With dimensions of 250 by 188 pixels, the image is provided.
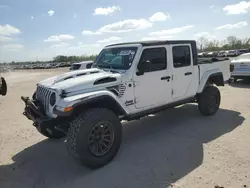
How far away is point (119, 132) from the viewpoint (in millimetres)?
4117

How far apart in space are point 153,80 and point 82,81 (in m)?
1.49

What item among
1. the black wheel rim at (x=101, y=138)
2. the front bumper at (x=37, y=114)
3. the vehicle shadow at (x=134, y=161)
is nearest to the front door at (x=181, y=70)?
the vehicle shadow at (x=134, y=161)

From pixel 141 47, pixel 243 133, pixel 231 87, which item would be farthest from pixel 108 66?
pixel 231 87

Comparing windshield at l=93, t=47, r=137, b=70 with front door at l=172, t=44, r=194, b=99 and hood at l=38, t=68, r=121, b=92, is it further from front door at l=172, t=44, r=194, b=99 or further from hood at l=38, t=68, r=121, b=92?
front door at l=172, t=44, r=194, b=99

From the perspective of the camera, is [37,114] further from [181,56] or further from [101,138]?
[181,56]

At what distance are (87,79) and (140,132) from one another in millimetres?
2051

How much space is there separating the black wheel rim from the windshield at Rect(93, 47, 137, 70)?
1226 millimetres

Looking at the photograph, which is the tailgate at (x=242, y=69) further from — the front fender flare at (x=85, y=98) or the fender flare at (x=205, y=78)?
the front fender flare at (x=85, y=98)

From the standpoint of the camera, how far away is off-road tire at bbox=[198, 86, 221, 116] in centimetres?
612

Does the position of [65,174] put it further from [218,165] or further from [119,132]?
[218,165]

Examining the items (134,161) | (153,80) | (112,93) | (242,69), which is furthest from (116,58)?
(242,69)

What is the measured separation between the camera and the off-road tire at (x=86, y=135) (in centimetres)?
363

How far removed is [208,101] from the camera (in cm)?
616

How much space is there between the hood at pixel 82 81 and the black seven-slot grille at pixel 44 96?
0.09 metres
